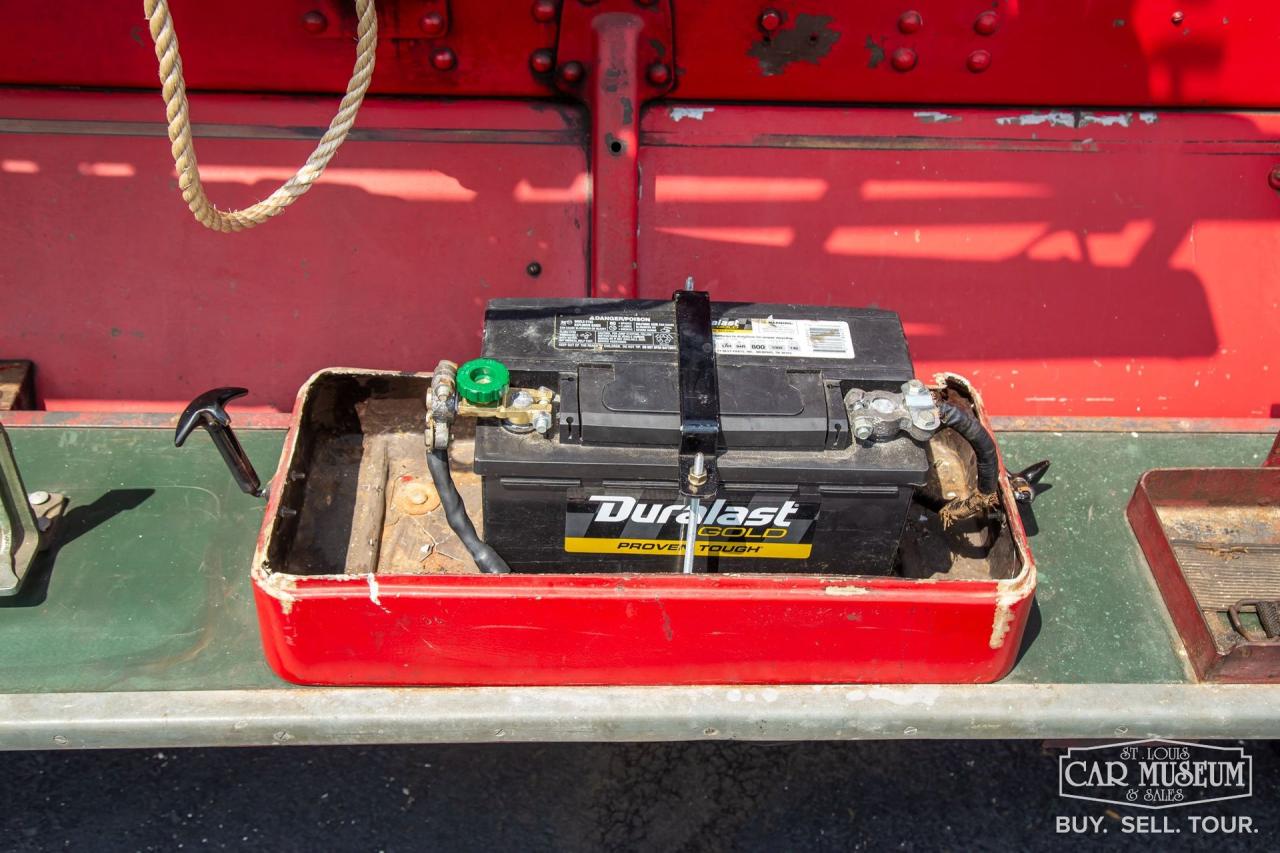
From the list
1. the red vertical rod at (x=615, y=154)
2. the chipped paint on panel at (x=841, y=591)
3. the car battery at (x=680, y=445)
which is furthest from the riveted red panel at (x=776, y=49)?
the chipped paint on panel at (x=841, y=591)

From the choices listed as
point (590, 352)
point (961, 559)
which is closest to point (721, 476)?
point (590, 352)

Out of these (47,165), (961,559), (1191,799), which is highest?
(47,165)

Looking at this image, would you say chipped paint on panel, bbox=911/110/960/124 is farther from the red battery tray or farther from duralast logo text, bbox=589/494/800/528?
duralast logo text, bbox=589/494/800/528

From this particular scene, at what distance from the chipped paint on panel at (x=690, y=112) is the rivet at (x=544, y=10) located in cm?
36

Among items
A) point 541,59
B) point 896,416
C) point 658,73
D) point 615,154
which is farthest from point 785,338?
point 541,59

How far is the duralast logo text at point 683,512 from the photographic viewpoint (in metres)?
1.76

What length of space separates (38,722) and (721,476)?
1.16 metres

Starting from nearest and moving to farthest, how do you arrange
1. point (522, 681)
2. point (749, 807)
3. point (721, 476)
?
point (721, 476)
point (522, 681)
point (749, 807)

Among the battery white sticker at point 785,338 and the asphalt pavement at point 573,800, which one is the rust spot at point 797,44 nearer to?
the battery white sticker at point 785,338

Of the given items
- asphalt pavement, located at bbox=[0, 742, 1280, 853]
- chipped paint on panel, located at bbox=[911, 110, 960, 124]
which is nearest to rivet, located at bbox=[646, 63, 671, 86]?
chipped paint on panel, located at bbox=[911, 110, 960, 124]

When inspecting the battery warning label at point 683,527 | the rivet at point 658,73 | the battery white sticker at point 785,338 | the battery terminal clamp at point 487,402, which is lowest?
the battery warning label at point 683,527

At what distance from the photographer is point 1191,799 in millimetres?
2439

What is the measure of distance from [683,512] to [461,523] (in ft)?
1.24

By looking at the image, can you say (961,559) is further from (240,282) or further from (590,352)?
(240,282)
